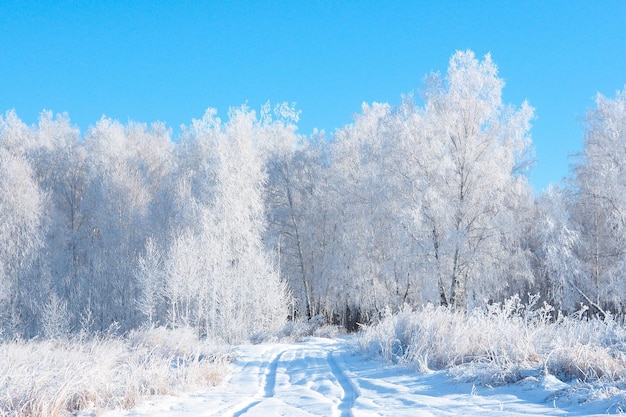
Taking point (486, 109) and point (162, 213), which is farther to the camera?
point (162, 213)

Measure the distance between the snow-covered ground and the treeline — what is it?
1129cm

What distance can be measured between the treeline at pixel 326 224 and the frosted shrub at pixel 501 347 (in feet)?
29.1

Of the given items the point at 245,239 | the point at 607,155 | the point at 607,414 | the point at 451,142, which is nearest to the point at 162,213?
the point at 245,239

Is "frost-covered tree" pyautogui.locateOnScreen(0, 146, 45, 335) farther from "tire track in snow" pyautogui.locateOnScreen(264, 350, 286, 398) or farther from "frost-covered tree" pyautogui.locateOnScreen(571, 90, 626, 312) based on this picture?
"frost-covered tree" pyautogui.locateOnScreen(571, 90, 626, 312)

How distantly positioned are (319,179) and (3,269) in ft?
57.1

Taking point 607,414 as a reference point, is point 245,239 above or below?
A: above

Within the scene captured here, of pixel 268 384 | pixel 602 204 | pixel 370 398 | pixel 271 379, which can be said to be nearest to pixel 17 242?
pixel 271 379

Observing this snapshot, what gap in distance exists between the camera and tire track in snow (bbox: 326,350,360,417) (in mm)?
Result: 5047

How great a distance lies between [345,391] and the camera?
6328 mm

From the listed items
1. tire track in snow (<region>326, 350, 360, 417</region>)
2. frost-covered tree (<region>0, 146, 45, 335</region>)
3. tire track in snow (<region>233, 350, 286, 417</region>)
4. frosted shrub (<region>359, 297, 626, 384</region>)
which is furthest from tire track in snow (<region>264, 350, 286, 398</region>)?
frost-covered tree (<region>0, 146, 45, 335</region>)

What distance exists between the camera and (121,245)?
91.3 feet

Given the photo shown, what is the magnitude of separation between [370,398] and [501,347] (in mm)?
2270

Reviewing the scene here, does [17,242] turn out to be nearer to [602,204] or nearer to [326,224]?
[326,224]

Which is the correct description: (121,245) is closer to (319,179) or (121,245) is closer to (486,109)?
(319,179)
